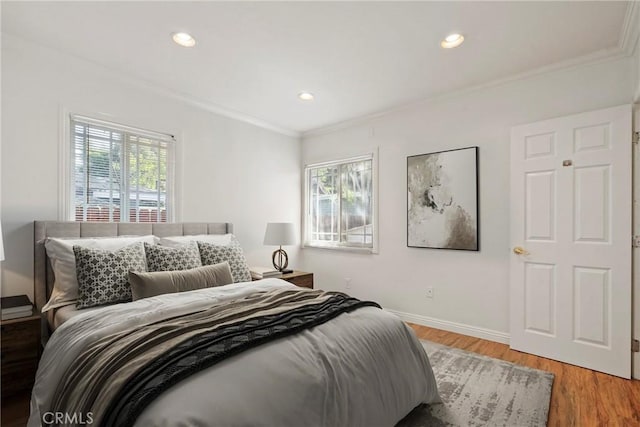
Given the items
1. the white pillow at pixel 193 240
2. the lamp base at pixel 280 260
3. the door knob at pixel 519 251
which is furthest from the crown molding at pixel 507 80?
the white pillow at pixel 193 240

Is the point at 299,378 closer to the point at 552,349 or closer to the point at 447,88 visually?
the point at 552,349

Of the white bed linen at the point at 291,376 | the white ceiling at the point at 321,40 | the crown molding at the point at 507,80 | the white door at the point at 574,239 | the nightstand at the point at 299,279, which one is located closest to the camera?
the white bed linen at the point at 291,376

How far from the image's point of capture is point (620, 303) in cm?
240

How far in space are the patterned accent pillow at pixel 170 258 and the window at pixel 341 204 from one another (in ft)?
7.39

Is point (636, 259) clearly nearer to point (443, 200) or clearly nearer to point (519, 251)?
point (519, 251)

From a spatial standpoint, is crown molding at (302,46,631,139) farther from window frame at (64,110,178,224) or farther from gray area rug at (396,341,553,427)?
gray area rug at (396,341,553,427)

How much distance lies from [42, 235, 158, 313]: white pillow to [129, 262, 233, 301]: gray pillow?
0.41 metres

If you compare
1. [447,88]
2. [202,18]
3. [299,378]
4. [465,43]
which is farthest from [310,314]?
[447,88]

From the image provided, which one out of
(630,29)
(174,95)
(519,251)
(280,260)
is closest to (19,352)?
(280,260)

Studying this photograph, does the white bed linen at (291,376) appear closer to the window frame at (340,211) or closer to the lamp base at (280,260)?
the lamp base at (280,260)

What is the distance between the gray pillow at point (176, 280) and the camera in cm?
211

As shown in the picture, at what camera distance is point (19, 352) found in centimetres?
194

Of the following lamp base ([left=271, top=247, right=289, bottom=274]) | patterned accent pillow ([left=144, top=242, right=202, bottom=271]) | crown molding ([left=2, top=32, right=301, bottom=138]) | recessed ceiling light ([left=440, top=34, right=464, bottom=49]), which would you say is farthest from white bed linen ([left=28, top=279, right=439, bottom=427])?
crown molding ([left=2, top=32, right=301, bottom=138])

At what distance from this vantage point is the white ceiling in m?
2.04
